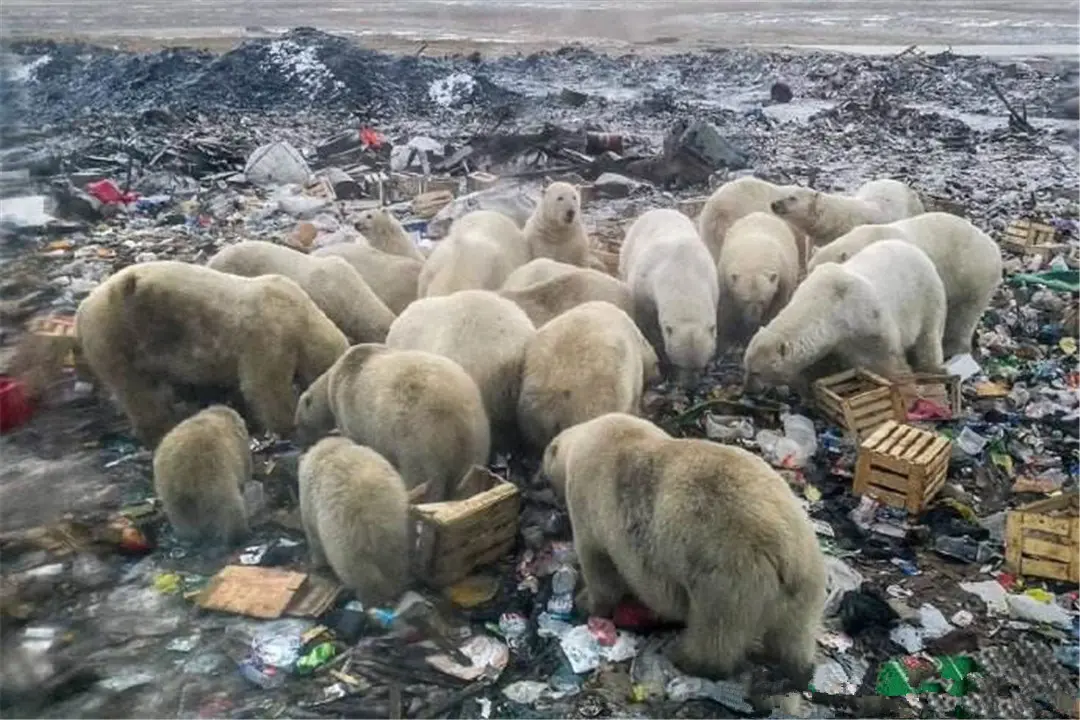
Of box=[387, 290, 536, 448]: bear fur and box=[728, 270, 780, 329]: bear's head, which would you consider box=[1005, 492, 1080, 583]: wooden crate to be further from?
box=[728, 270, 780, 329]: bear's head

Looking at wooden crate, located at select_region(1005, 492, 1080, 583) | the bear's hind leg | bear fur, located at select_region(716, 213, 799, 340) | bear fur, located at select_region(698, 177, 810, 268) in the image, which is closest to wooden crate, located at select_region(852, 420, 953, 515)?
wooden crate, located at select_region(1005, 492, 1080, 583)

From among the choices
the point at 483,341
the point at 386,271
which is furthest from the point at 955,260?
the point at 386,271

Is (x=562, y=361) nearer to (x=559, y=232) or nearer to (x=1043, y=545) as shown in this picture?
(x=1043, y=545)

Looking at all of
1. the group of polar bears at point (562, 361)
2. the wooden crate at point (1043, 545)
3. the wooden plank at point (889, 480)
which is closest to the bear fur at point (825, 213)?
the group of polar bears at point (562, 361)

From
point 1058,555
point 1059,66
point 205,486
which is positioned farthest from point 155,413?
point 1059,66

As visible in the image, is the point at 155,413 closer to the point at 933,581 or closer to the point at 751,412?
the point at 751,412

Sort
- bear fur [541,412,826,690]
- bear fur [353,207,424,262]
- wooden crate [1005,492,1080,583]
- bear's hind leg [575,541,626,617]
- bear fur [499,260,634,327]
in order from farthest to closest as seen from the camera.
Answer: bear fur [353,207,424,262]
bear fur [499,260,634,327]
wooden crate [1005,492,1080,583]
bear's hind leg [575,541,626,617]
bear fur [541,412,826,690]

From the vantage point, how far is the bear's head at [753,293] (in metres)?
6.28

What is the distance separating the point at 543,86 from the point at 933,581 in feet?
32.9

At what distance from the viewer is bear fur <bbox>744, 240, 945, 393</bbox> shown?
18.2 feet

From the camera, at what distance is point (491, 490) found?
159 inches

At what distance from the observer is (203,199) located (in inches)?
358

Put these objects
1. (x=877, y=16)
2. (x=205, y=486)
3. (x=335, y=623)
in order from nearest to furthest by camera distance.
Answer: (x=335, y=623)
(x=205, y=486)
(x=877, y=16)

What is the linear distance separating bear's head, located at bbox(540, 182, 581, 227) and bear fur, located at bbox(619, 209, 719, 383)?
24.0 inches
